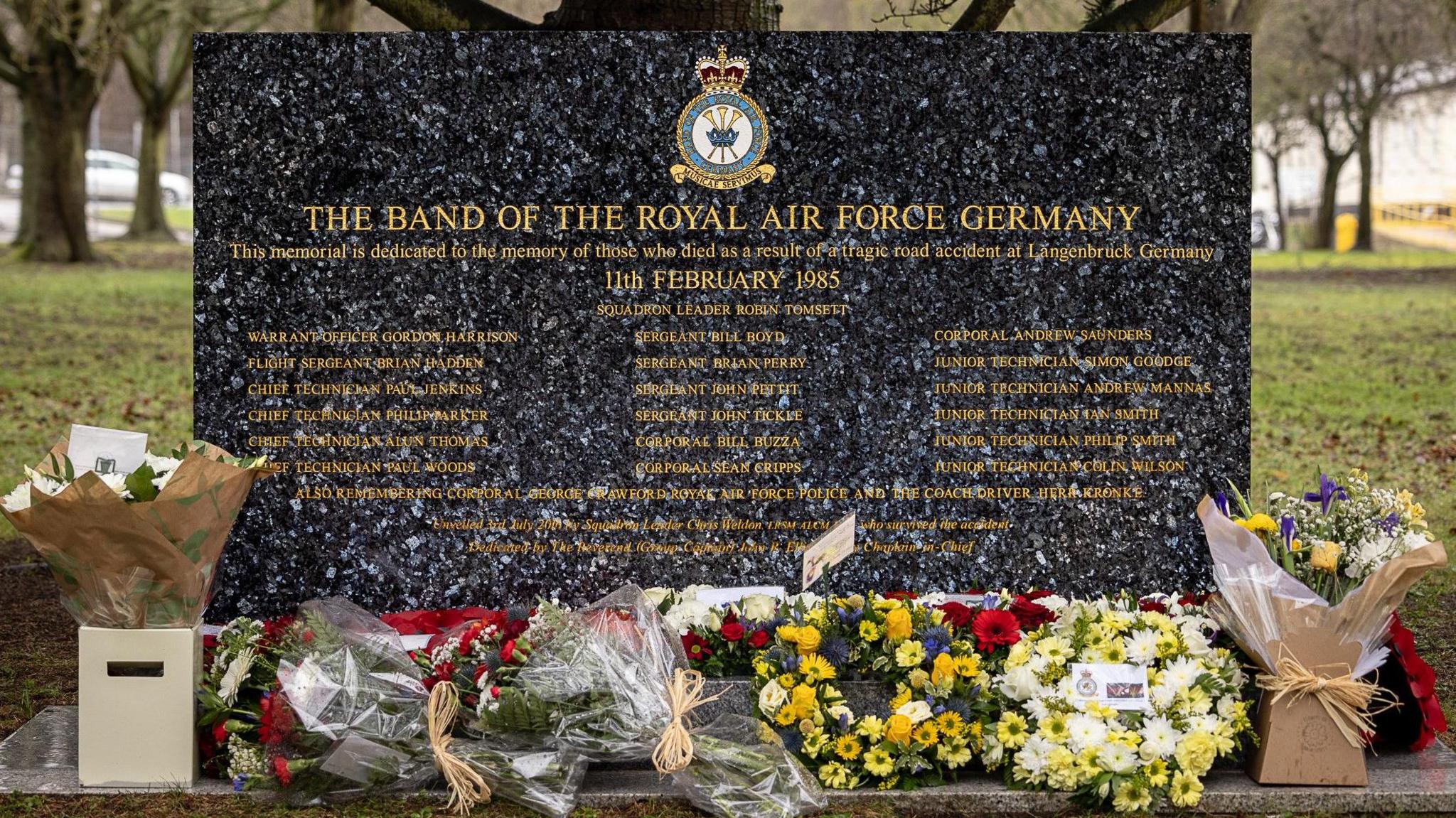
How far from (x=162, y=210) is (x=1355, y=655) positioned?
90.4 feet

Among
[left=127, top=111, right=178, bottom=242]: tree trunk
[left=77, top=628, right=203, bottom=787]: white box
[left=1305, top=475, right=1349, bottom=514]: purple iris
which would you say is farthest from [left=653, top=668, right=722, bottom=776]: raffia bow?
[left=127, top=111, right=178, bottom=242]: tree trunk

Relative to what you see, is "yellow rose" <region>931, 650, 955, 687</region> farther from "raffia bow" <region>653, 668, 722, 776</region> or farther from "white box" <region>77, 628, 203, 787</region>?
"white box" <region>77, 628, 203, 787</region>

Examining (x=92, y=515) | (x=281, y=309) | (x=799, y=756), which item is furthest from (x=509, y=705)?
(x=281, y=309)

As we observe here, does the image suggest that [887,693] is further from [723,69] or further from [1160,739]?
[723,69]

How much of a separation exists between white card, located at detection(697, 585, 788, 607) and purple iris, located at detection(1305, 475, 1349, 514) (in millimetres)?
1775

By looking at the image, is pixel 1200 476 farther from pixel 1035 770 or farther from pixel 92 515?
pixel 92 515

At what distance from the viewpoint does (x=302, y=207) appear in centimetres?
536

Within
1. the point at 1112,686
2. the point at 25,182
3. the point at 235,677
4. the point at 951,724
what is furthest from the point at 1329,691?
the point at 25,182

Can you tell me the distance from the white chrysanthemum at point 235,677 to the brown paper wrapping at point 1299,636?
296cm

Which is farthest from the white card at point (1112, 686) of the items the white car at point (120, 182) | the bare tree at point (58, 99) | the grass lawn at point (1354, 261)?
the white car at point (120, 182)

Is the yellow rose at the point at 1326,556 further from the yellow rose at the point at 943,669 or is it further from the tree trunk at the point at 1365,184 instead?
the tree trunk at the point at 1365,184

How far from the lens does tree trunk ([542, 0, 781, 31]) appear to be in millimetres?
6398

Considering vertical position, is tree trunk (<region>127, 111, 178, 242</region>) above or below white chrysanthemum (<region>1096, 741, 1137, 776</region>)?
above

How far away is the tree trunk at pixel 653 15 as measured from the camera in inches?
252
